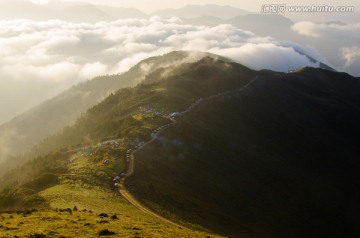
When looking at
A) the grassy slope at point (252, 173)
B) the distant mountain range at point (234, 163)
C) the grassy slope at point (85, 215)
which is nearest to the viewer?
the grassy slope at point (85, 215)

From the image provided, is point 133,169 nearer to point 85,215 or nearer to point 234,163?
point 85,215

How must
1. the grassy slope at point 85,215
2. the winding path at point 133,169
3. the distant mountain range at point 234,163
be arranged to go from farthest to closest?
1. the distant mountain range at point 234,163
2. the winding path at point 133,169
3. the grassy slope at point 85,215

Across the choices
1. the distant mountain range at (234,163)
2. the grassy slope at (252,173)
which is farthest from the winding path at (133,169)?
the grassy slope at (252,173)

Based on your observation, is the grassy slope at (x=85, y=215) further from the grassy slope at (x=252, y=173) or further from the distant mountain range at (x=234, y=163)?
the grassy slope at (x=252, y=173)

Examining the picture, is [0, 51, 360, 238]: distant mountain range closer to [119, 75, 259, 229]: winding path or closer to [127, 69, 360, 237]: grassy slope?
[127, 69, 360, 237]: grassy slope

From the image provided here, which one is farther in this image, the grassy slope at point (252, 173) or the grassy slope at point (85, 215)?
the grassy slope at point (252, 173)

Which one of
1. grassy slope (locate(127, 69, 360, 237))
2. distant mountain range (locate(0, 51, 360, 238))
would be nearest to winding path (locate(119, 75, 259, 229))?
distant mountain range (locate(0, 51, 360, 238))

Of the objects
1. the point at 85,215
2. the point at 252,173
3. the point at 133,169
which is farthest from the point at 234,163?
the point at 85,215

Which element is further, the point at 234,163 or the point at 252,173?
the point at 234,163
